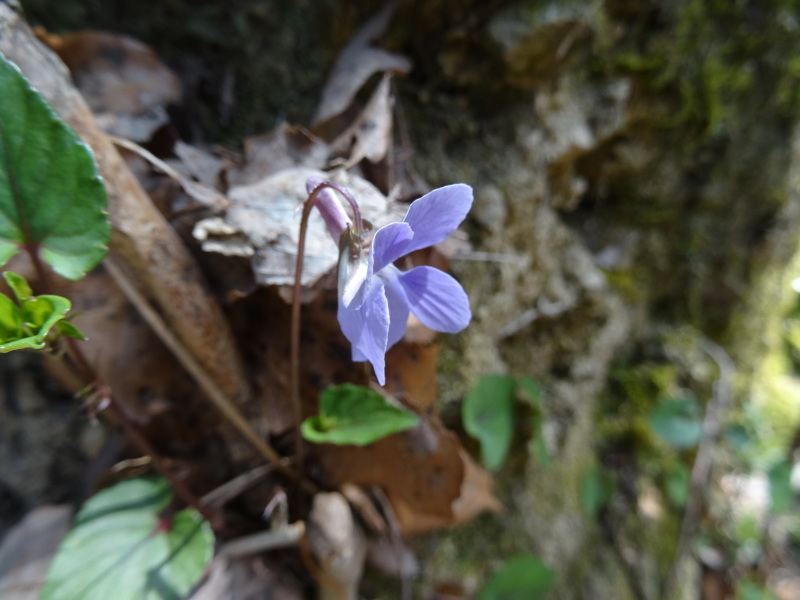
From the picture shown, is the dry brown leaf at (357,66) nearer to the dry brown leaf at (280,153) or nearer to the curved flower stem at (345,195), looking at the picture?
the dry brown leaf at (280,153)

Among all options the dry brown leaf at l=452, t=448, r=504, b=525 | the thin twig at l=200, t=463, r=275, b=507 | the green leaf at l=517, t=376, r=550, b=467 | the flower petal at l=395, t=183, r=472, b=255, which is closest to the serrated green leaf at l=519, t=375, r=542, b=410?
the green leaf at l=517, t=376, r=550, b=467

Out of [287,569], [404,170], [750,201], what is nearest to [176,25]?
[404,170]

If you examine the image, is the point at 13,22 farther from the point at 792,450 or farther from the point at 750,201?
the point at 792,450

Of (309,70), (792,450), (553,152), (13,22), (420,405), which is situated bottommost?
(792,450)

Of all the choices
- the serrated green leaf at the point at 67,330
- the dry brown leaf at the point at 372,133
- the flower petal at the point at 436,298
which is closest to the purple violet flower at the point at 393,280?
the flower petal at the point at 436,298

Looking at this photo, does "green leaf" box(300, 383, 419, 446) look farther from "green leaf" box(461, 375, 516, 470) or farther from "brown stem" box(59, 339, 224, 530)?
"green leaf" box(461, 375, 516, 470)

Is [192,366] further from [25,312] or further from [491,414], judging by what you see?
[491,414]
